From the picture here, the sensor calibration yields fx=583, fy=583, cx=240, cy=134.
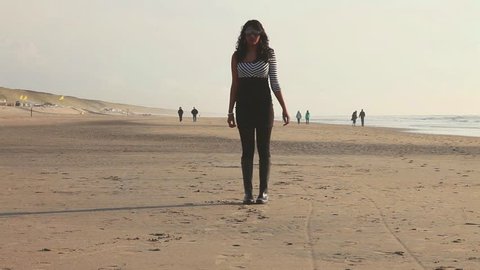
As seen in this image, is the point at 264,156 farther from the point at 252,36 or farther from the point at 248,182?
the point at 252,36

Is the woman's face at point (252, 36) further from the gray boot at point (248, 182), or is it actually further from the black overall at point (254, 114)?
the gray boot at point (248, 182)

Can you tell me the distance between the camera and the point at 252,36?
6148 millimetres

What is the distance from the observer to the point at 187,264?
3.52 meters

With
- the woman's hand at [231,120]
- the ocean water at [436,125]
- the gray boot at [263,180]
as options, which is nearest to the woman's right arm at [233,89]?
the woman's hand at [231,120]

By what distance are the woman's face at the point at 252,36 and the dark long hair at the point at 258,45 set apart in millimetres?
51

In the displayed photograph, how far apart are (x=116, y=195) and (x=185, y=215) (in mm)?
1631

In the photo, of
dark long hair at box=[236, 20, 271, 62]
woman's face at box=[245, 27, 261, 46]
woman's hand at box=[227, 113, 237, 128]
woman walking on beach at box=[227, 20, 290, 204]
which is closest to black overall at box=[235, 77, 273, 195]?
woman walking on beach at box=[227, 20, 290, 204]

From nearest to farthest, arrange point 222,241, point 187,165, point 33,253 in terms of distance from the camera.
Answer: point 33,253 → point 222,241 → point 187,165

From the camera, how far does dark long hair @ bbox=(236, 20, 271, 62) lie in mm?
6215

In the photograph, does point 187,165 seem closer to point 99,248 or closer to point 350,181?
point 350,181

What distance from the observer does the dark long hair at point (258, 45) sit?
245 inches

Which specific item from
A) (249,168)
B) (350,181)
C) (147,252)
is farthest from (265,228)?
(350,181)

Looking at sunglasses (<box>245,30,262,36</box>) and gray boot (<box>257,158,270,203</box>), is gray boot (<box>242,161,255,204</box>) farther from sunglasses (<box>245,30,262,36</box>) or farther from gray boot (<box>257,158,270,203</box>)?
sunglasses (<box>245,30,262,36</box>)

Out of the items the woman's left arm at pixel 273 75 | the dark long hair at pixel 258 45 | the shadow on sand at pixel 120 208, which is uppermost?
the dark long hair at pixel 258 45
